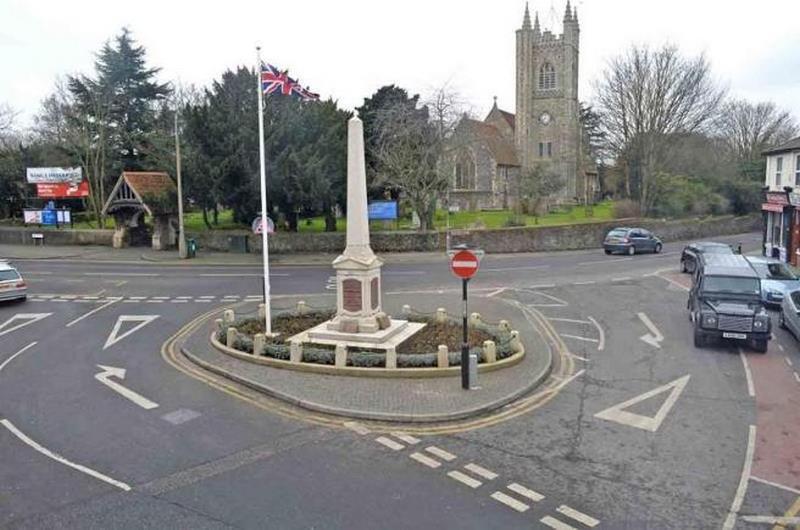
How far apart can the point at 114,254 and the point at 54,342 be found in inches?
945

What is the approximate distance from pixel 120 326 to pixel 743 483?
17973mm

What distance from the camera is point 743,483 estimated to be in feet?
30.9

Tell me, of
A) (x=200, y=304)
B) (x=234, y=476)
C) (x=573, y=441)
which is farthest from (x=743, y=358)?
(x=200, y=304)

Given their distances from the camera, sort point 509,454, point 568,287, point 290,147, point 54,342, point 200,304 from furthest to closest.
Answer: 1. point 290,147
2. point 568,287
3. point 200,304
4. point 54,342
5. point 509,454

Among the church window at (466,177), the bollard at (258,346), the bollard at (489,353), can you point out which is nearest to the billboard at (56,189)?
the church window at (466,177)

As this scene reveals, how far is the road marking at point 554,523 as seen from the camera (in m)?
8.06

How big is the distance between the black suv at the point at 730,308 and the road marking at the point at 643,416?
12.6ft

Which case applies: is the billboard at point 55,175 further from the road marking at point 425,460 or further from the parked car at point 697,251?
the road marking at point 425,460

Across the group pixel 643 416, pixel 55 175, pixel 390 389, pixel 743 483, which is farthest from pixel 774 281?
pixel 55 175

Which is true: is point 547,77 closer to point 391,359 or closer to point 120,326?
point 120,326

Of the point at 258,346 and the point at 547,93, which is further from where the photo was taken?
the point at 547,93

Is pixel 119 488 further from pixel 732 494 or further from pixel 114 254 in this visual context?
pixel 114 254

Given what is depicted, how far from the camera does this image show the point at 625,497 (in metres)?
8.94

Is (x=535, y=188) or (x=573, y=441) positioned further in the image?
(x=535, y=188)
